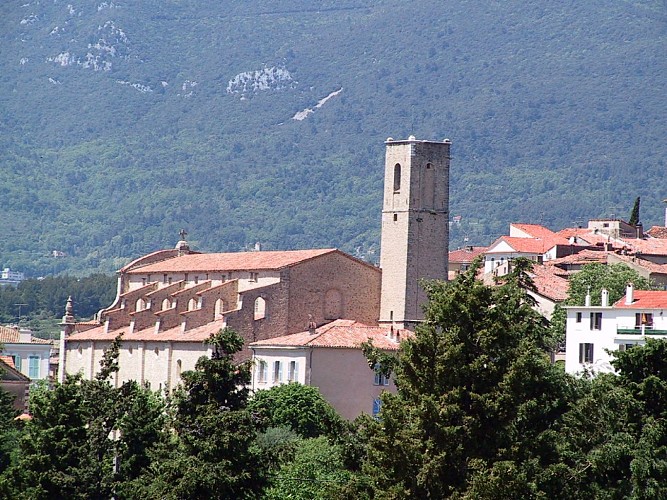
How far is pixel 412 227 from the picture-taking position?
8806 cm

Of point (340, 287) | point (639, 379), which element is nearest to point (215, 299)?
point (340, 287)

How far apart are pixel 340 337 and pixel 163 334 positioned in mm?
12629

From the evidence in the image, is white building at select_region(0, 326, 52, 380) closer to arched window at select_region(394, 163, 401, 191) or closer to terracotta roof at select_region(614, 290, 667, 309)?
arched window at select_region(394, 163, 401, 191)

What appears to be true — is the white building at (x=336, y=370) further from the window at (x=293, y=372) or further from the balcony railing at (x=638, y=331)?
the balcony railing at (x=638, y=331)

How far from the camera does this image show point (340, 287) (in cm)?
8831

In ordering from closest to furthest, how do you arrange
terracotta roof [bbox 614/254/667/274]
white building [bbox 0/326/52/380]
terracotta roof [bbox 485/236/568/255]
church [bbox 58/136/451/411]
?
church [bbox 58/136/451/411] < terracotta roof [bbox 614/254/667/274] < white building [bbox 0/326/52/380] < terracotta roof [bbox 485/236/568/255]

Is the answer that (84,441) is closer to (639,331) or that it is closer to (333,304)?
(639,331)

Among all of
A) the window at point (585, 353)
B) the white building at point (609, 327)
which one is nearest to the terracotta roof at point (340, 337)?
the white building at point (609, 327)

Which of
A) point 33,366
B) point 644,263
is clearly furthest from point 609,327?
point 33,366

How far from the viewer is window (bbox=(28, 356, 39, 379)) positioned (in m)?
110

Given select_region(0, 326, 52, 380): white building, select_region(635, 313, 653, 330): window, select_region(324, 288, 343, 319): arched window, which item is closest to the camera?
select_region(635, 313, 653, 330): window

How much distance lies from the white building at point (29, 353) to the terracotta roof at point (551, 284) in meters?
32.0

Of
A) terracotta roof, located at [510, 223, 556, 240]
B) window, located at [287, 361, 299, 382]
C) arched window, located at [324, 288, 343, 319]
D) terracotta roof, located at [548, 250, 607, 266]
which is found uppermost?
terracotta roof, located at [510, 223, 556, 240]

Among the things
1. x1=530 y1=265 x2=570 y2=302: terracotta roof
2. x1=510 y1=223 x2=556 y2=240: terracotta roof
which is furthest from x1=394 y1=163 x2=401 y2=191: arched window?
x1=510 y1=223 x2=556 y2=240: terracotta roof
